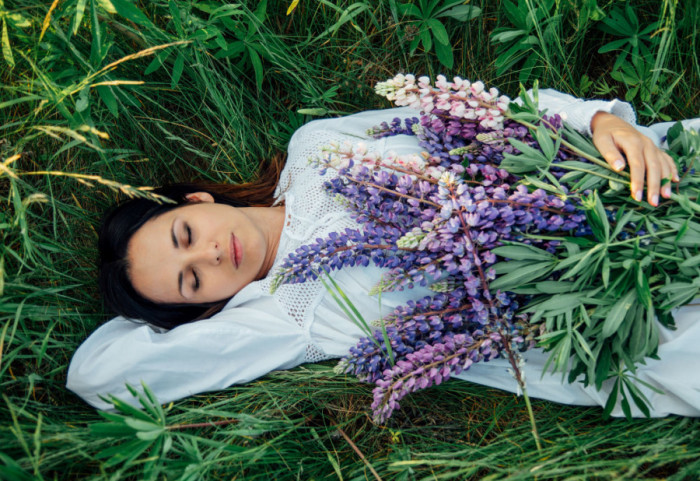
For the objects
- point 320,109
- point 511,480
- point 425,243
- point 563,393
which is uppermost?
point 320,109

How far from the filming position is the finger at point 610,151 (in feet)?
4.49

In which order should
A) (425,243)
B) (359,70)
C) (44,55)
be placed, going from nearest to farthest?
(425,243) < (44,55) < (359,70)

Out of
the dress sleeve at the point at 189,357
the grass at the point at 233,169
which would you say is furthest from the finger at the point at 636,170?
the dress sleeve at the point at 189,357

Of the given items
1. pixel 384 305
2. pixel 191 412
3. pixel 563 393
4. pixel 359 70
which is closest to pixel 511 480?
pixel 563 393

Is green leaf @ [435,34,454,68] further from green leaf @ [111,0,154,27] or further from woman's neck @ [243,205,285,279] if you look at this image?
green leaf @ [111,0,154,27]

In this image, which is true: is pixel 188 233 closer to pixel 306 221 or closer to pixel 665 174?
pixel 306 221

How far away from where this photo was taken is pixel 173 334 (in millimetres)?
1810

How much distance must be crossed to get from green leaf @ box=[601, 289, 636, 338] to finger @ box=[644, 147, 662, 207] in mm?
254

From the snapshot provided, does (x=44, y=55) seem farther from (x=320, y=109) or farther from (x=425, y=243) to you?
(x=425, y=243)

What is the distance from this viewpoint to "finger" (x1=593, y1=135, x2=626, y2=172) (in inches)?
53.9

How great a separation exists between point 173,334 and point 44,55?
1.09 m

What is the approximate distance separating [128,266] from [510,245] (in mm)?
1337

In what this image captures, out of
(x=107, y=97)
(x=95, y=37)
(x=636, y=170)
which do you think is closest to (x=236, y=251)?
(x=107, y=97)

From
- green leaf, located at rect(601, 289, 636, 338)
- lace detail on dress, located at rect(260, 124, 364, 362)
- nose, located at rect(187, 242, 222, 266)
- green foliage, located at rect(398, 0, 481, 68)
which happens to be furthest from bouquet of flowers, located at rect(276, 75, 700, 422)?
green foliage, located at rect(398, 0, 481, 68)
